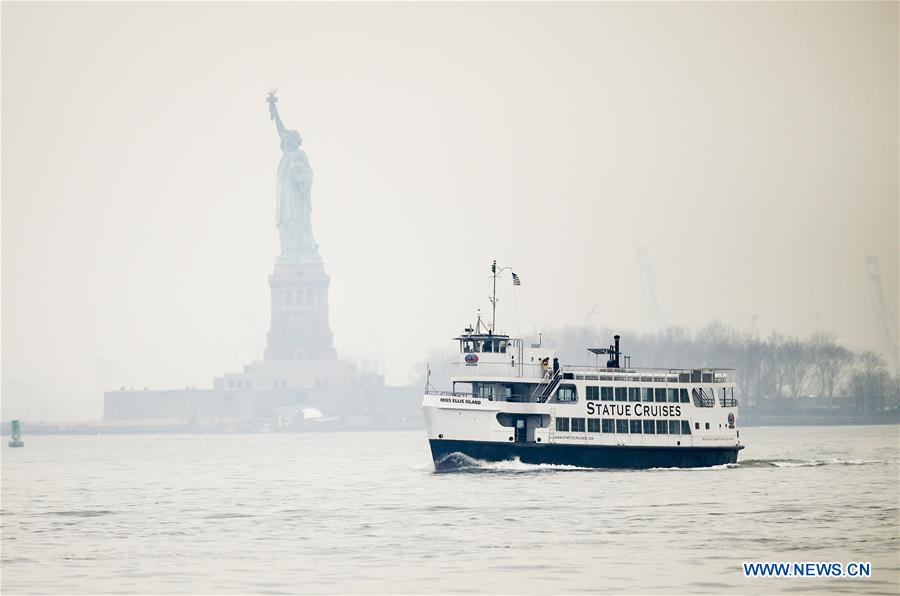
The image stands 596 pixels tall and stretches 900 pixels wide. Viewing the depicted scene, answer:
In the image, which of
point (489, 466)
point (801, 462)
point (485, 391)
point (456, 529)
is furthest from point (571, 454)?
point (456, 529)

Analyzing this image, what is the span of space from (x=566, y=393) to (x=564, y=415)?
1457mm

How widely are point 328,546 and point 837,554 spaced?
1806 cm

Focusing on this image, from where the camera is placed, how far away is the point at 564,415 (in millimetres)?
98938

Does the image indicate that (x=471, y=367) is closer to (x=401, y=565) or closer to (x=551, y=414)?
(x=551, y=414)

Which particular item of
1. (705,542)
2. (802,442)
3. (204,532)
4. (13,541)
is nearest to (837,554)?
(705,542)

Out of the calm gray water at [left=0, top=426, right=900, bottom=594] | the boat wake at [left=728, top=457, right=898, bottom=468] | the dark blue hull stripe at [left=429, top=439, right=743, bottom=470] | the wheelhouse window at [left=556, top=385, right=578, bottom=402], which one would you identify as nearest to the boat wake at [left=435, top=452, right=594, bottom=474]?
the dark blue hull stripe at [left=429, top=439, right=743, bottom=470]

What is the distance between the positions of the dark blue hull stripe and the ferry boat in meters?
0.05

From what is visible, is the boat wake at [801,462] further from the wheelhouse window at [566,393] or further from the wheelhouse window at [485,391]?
the wheelhouse window at [485,391]

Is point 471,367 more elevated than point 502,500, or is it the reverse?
point 471,367

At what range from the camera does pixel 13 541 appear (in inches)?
2731

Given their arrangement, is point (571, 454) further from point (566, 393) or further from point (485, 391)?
point (485, 391)

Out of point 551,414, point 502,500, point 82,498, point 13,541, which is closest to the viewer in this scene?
point 13,541

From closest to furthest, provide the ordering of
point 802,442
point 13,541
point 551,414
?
point 13,541 → point 551,414 → point 802,442

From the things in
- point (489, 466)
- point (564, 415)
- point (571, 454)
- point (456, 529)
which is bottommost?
point (456, 529)
